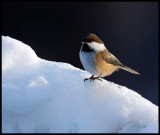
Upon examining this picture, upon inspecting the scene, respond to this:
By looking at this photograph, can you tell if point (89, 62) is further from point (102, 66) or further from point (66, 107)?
point (66, 107)

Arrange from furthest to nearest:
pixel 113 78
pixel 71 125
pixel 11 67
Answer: pixel 113 78
pixel 11 67
pixel 71 125

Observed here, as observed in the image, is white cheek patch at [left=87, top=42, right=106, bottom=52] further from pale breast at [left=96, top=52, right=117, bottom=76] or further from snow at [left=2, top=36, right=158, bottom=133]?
snow at [left=2, top=36, right=158, bottom=133]

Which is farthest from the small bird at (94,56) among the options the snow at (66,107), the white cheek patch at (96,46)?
the snow at (66,107)

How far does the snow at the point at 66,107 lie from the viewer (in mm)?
2207

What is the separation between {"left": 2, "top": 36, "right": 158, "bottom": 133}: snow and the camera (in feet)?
7.24

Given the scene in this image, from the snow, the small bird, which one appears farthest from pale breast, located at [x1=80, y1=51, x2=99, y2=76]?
the snow

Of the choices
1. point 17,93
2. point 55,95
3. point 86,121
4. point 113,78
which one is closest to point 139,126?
point 86,121

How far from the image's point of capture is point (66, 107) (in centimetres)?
224

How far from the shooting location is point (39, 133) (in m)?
2.22

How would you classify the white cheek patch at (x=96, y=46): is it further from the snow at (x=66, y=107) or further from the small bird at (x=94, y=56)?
the snow at (x=66, y=107)

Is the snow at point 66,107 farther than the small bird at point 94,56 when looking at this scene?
No

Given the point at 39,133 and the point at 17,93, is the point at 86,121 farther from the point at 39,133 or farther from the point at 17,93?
the point at 17,93

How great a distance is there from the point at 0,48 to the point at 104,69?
88 centimetres

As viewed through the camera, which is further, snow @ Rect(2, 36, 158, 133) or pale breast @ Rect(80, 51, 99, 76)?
pale breast @ Rect(80, 51, 99, 76)
